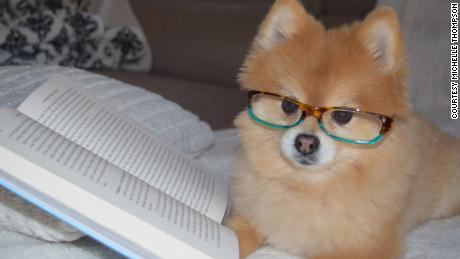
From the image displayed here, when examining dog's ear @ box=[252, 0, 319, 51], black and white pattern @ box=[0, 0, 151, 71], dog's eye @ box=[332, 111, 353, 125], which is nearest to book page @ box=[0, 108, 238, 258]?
dog's eye @ box=[332, 111, 353, 125]

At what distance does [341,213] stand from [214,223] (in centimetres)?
28

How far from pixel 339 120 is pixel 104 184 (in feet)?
1.69

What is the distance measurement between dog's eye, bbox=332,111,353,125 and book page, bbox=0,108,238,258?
34cm

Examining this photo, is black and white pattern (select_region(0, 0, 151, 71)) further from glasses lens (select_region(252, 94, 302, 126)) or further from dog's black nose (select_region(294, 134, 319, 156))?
dog's black nose (select_region(294, 134, 319, 156))

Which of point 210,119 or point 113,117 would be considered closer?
point 113,117

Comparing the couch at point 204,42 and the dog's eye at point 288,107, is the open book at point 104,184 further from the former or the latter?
the couch at point 204,42

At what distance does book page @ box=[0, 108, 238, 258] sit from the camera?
96cm

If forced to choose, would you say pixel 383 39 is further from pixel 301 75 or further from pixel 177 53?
pixel 177 53

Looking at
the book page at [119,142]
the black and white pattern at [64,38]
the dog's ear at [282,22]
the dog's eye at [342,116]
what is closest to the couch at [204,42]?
the black and white pattern at [64,38]

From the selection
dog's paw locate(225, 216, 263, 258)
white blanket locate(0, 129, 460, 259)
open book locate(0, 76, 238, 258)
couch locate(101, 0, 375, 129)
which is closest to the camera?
open book locate(0, 76, 238, 258)

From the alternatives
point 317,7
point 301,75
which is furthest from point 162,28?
point 301,75

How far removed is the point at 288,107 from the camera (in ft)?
4.05

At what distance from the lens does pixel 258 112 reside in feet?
4.26

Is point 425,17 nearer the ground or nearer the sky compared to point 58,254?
nearer the sky
